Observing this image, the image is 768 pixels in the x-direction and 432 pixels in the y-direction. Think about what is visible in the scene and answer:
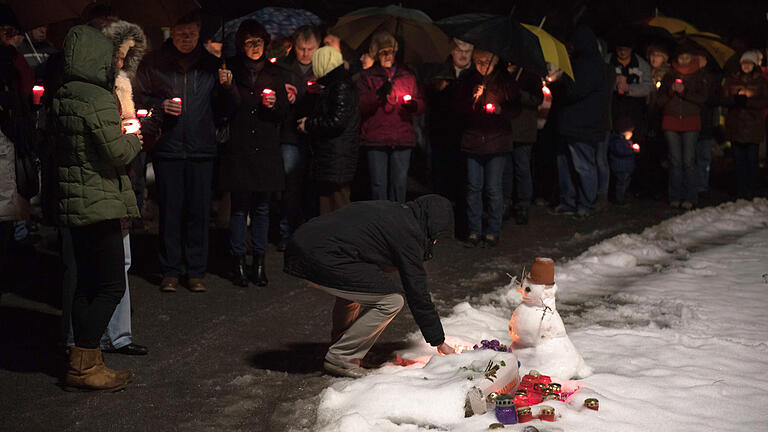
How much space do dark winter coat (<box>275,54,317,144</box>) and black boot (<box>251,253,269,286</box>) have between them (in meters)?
1.57

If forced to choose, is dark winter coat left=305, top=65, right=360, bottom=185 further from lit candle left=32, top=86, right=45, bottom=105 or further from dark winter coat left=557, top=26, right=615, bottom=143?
dark winter coat left=557, top=26, right=615, bottom=143

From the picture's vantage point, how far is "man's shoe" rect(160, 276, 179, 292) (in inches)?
274

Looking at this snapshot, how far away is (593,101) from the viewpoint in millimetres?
10805

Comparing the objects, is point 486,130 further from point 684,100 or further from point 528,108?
point 684,100

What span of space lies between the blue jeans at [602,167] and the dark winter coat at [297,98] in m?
4.92

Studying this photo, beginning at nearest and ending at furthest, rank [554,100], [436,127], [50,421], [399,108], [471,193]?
1. [50,421]
2. [399,108]
3. [471,193]
4. [436,127]
5. [554,100]

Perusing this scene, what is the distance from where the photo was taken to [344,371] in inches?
194

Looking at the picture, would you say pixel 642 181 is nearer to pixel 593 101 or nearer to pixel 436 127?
pixel 593 101

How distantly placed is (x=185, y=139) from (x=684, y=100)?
25.5 ft

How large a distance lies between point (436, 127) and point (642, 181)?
14.3ft

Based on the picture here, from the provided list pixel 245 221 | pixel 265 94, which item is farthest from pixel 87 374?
pixel 265 94

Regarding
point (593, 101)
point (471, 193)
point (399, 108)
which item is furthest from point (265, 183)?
point (593, 101)

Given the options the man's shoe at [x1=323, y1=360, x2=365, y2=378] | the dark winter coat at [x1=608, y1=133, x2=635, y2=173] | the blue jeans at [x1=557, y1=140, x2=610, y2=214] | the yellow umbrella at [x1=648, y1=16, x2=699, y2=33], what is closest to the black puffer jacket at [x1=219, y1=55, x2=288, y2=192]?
the man's shoe at [x1=323, y1=360, x2=365, y2=378]

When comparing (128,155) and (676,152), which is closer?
(128,155)
